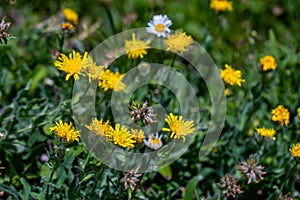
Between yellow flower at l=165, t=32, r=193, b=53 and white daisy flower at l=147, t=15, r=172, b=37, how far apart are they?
0.27 feet

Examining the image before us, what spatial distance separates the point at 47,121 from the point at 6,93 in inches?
24.0

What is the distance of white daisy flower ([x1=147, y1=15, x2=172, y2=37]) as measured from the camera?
9.96 feet

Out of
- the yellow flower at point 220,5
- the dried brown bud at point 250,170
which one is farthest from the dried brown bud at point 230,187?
the yellow flower at point 220,5

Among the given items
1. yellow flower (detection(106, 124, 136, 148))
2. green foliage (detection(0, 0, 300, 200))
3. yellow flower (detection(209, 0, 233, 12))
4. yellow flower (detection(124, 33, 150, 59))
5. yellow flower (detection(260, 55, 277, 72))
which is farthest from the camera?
yellow flower (detection(209, 0, 233, 12))

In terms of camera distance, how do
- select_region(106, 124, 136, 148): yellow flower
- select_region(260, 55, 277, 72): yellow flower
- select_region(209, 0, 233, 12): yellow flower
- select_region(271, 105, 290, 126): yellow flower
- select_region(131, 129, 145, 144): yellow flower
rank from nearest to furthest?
select_region(106, 124, 136, 148): yellow flower < select_region(131, 129, 145, 144): yellow flower < select_region(271, 105, 290, 126): yellow flower < select_region(260, 55, 277, 72): yellow flower < select_region(209, 0, 233, 12): yellow flower

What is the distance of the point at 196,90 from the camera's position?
363 cm

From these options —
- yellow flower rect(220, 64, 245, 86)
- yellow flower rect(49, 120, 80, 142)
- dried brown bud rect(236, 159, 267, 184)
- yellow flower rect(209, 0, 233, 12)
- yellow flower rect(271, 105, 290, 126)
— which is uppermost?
yellow flower rect(209, 0, 233, 12)

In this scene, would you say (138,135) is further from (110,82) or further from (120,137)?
(110,82)

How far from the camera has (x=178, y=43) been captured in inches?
115

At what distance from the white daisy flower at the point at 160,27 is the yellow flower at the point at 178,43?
3.2 inches

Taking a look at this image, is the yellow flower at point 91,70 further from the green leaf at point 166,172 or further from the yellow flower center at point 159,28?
the green leaf at point 166,172

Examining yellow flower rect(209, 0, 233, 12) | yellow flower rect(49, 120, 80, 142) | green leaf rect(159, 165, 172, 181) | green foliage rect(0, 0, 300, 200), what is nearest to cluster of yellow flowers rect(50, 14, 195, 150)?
yellow flower rect(49, 120, 80, 142)

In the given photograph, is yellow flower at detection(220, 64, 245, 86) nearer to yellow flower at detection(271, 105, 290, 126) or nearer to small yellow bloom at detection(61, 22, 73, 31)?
yellow flower at detection(271, 105, 290, 126)

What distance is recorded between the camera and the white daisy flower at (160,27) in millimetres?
3037
